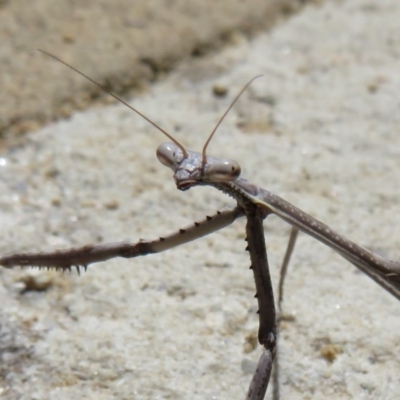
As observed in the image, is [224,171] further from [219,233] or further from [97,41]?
[97,41]

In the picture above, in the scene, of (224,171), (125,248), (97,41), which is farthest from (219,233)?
(97,41)

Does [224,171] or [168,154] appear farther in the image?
[168,154]

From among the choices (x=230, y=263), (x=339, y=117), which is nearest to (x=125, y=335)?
(x=230, y=263)

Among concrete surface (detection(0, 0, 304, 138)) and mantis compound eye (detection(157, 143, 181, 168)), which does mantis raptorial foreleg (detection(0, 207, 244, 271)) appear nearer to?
mantis compound eye (detection(157, 143, 181, 168))

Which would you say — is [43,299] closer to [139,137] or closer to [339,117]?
[139,137]

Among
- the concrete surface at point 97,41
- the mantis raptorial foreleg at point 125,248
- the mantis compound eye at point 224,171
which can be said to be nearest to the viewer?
the mantis compound eye at point 224,171

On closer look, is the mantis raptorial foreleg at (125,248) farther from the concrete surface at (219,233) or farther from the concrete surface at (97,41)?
the concrete surface at (97,41)

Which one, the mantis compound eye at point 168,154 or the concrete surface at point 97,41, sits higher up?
the concrete surface at point 97,41

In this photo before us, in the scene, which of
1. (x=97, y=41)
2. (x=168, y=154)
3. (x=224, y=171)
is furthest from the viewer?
(x=97, y=41)

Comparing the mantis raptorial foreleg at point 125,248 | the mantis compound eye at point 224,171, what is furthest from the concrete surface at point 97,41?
→ the mantis compound eye at point 224,171
